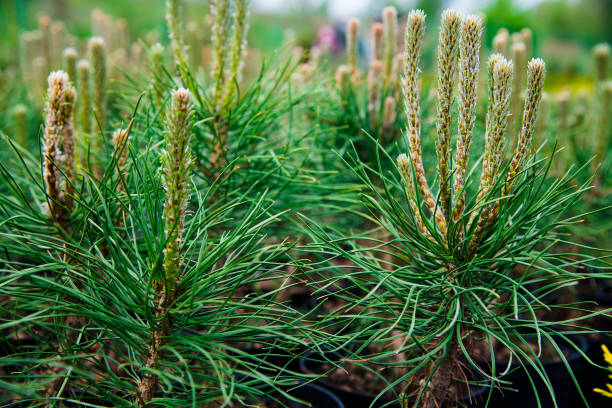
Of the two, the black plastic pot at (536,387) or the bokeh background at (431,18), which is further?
the bokeh background at (431,18)

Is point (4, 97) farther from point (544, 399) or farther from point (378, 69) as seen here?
point (544, 399)

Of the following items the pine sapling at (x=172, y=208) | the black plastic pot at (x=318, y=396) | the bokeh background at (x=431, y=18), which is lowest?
the black plastic pot at (x=318, y=396)

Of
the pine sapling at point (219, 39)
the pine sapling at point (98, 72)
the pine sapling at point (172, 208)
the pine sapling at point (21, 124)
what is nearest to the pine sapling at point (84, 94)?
the pine sapling at point (98, 72)

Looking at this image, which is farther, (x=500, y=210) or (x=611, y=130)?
(x=611, y=130)

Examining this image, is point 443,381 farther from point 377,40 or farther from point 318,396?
point 377,40

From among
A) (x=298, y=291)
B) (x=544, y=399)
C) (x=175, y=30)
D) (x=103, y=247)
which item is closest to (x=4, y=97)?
(x=175, y=30)

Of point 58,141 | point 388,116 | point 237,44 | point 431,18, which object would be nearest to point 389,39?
point 388,116

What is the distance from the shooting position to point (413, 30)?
0.60 metres

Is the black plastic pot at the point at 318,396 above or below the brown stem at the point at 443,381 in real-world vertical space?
below

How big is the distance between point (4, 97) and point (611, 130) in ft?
6.31

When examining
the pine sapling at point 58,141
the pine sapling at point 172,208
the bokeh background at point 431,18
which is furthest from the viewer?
the bokeh background at point 431,18

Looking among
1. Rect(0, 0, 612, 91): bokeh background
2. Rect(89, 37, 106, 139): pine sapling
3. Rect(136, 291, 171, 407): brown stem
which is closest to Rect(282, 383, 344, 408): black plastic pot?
Rect(136, 291, 171, 407): brown stem

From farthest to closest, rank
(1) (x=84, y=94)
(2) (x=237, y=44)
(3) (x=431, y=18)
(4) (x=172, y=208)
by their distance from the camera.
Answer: (3) (x=431, y=18)
(1) (x=84, y=94)
(2) (x=237, y=44)
(4) (x=172, y=208)

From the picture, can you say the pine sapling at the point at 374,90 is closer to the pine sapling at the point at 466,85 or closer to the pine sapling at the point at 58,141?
the pine sapling at the point at 466,85
